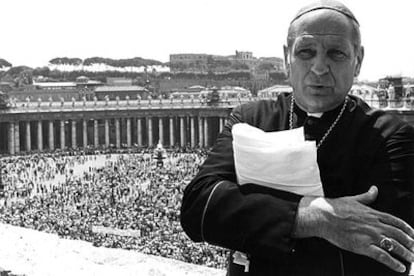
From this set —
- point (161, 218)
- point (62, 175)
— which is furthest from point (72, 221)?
point (62, 175)

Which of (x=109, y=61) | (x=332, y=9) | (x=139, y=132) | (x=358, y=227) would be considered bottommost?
(x=139, y=132)

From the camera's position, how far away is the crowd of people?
26.3 metres

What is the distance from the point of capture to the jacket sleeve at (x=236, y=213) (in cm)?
321

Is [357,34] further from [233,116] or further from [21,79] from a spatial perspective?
[21,79]

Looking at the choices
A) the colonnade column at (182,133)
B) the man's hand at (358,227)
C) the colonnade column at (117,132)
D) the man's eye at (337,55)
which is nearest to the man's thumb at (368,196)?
the man's hand at (358,227)

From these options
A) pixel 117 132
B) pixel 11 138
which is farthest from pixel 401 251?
pixel 117 132

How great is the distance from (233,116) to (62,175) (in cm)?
5840

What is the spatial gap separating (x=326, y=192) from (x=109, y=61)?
613 ft

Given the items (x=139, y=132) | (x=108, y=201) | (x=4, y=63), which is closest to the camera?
(x=108, y=201)

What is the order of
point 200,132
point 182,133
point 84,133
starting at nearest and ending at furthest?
point 84,133 < point 200,132 < point 182,133

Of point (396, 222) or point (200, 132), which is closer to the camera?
point (396, 222)

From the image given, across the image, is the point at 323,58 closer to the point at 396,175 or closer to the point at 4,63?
the point at 396,175

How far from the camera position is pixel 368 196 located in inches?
122

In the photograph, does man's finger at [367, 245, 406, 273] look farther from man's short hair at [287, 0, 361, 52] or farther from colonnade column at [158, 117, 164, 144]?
colonnade column at [158, 117, 164, 144]
